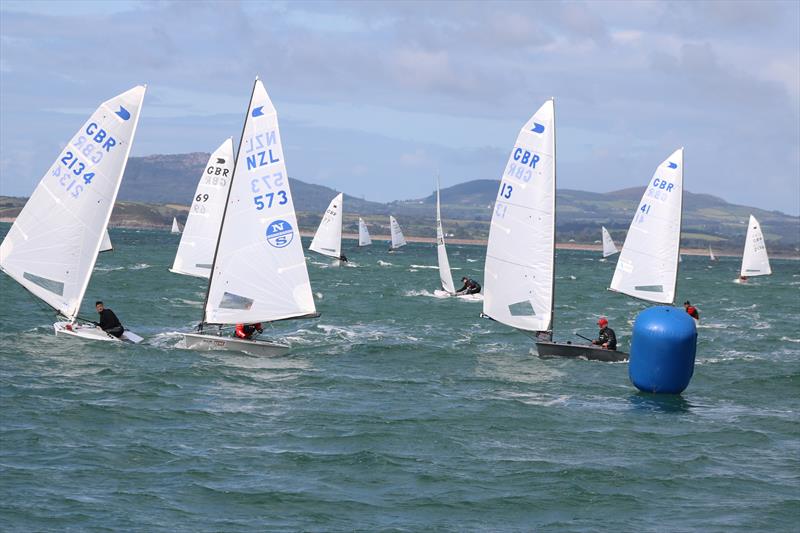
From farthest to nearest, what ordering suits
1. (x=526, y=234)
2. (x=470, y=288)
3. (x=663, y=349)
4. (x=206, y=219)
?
(x=470, y=288)
(x=206, y=219)
(x=526, y=234)
(x=663, y=349)

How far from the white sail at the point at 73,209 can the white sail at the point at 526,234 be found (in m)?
10.5

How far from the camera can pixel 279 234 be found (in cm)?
3020

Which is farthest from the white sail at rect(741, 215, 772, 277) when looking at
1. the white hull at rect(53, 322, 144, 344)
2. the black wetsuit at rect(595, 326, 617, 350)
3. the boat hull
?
the white hull at rect(53, 322, 144, 344)

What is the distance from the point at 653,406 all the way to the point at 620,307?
107 ft

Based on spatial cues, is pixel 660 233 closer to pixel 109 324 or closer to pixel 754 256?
pixel 109 324

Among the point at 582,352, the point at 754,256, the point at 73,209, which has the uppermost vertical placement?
the point at 73,209

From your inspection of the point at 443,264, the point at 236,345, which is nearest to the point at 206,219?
the point at 443,264

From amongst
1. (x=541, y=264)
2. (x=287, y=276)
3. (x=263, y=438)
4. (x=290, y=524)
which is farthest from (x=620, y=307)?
(x=290, y=524)

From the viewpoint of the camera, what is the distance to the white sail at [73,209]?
3000 centimetres

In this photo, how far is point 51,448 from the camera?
19219mm

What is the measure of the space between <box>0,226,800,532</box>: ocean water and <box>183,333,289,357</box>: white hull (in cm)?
27

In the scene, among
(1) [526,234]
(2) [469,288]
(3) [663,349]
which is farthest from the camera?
(2) [469,288]

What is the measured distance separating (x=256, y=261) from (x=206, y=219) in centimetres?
1723

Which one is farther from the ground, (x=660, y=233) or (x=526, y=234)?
(x=660, y=233)
